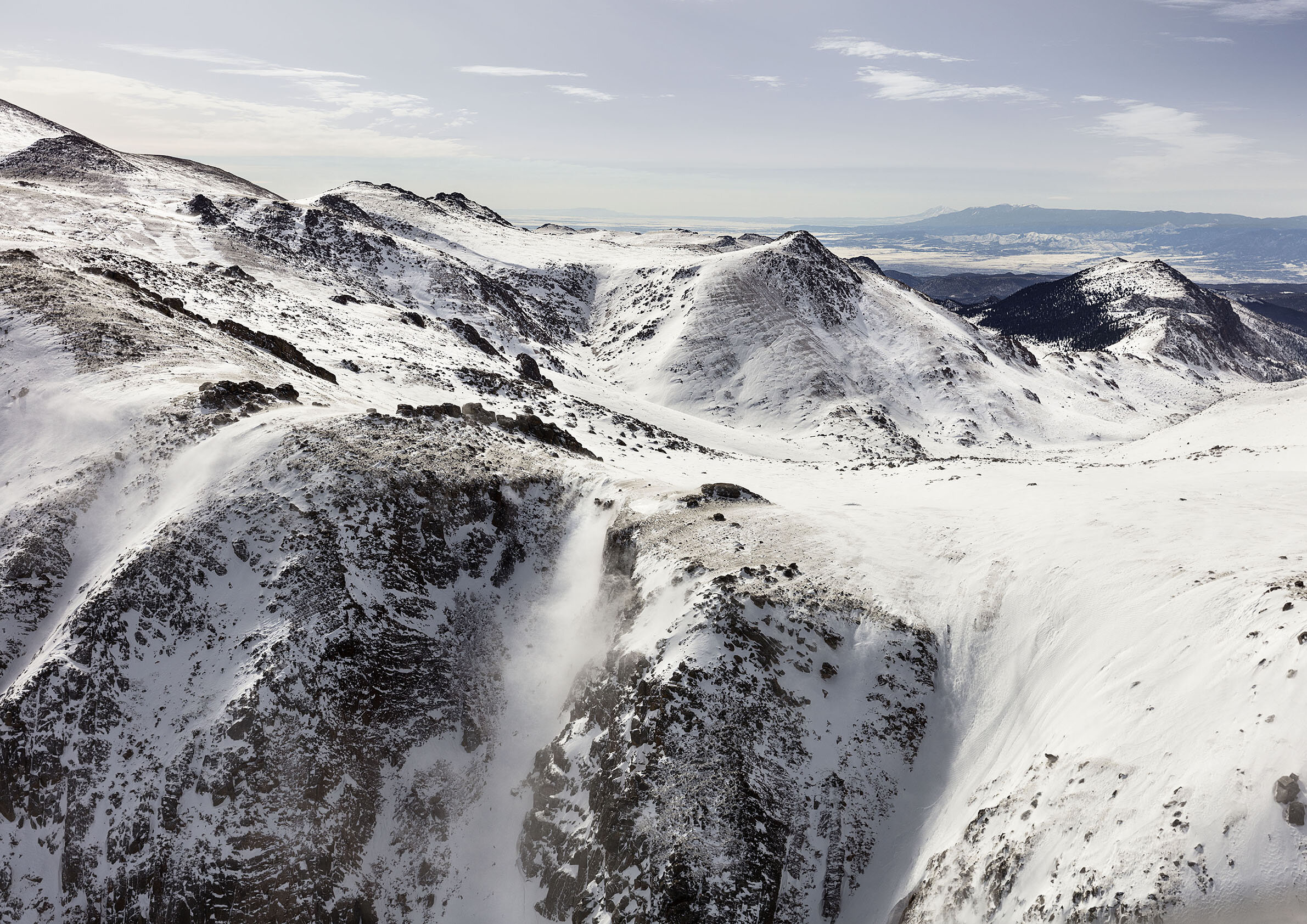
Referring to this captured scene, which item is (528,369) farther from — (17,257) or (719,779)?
(719,779)

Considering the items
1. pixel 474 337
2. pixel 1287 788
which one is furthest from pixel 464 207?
pixel 1287 788

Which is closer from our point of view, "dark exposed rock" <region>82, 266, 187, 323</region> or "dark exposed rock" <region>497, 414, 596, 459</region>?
"dark exposed rock" <region>497, 414, 596, 459</region>

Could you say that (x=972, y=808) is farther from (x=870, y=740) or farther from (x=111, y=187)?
(x=111, y=187)

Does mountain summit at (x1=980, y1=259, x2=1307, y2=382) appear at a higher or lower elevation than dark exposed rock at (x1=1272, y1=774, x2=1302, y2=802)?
higher

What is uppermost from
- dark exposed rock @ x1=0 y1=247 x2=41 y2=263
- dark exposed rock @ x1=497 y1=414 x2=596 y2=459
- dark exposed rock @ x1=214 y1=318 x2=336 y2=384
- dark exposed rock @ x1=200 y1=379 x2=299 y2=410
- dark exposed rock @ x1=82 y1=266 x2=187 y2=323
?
dark exposed rock @ x1=0 y1=247 x2=41 y2=263

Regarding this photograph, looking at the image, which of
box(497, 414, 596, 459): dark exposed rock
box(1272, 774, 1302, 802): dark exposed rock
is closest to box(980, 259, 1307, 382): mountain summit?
box(497, 414, 596, 459): dark exposed rock

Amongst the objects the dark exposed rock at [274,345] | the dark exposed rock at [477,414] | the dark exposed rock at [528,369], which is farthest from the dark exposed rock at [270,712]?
the dark exposed rock at [528,369]

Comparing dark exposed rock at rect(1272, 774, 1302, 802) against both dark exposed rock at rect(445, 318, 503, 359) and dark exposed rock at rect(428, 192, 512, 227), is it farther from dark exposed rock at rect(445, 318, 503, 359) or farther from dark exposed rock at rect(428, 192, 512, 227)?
dark exposed rock at rect(428, 192, 512, 227)
